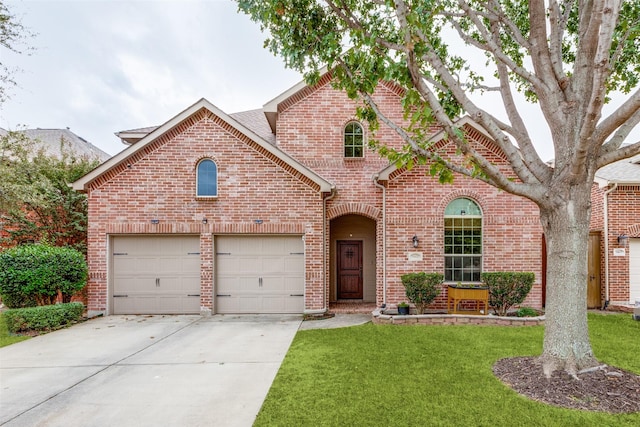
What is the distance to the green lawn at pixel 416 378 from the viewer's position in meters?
3.92

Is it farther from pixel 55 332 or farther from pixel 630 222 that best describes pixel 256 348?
pixel 630 222

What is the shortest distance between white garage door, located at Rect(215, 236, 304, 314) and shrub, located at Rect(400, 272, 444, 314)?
9.85ft

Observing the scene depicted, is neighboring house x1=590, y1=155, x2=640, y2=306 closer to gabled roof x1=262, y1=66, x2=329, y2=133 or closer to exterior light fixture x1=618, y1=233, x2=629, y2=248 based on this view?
exterior light fixture x1=618, y1=233, x2=629, y2=248

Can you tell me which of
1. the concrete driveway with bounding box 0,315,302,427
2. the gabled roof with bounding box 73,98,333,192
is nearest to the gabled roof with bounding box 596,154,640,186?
the gabled roof with bounding box 73,98,333,192

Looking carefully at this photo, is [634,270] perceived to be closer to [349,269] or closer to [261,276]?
[349,269]

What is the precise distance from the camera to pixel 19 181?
9.70 m

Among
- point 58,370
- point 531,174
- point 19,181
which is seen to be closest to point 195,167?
point 19,181

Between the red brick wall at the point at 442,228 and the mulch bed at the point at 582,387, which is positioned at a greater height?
the red brick wall at the point at 442,228

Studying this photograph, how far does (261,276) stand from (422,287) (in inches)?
175

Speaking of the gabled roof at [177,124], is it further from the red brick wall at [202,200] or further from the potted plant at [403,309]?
the potted plant at [403,309]

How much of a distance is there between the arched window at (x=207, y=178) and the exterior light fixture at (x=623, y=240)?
39.6 ft

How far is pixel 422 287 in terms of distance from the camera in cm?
882

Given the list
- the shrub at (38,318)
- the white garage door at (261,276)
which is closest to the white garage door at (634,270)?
the white garage door at (261,276)

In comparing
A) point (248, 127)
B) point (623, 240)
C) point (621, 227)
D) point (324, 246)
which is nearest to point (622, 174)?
point (621, 227)
